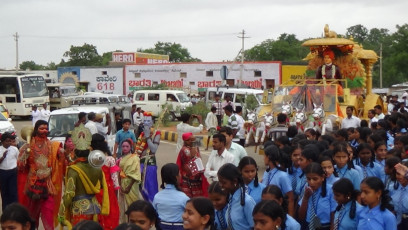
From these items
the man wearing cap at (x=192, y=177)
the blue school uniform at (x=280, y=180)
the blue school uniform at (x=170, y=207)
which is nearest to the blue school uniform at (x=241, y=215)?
the blue school uniform at (x=170, y=207)

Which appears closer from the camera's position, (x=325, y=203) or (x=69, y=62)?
(x=325, y=203)

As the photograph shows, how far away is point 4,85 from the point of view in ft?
125

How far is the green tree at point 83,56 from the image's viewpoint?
93938 millimetres

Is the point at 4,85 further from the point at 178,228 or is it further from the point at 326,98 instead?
the point at 178,228

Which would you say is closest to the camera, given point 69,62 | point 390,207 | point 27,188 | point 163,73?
point 390,207

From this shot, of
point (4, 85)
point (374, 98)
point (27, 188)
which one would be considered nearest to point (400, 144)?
point (27, 188)

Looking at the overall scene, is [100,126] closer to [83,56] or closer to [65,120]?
[65,120]

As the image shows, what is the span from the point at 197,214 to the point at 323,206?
75.8 inches

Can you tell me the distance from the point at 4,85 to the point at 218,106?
17.0m

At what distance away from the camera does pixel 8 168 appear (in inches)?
426

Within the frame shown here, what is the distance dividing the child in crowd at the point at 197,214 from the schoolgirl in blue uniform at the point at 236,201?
2.27 ft

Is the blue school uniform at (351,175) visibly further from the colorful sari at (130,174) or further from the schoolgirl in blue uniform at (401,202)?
the colorful sari at (130,174)

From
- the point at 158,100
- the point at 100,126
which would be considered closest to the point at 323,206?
the point at 100,126

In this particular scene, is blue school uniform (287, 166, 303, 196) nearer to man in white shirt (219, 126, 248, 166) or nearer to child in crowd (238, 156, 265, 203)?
child in crowd (238, 156, 265, 203)
